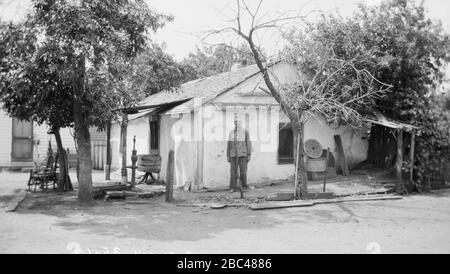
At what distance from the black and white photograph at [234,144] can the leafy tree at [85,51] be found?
0.03 metres

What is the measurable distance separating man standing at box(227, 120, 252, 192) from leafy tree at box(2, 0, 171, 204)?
358 cm

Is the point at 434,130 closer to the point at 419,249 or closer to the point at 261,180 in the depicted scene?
the point at 261,180

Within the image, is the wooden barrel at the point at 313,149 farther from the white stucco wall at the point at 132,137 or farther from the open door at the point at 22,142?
the open door at the point at 22,142

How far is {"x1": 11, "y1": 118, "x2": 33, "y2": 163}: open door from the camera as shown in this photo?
64.2 feet

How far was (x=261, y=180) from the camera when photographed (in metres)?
14.5

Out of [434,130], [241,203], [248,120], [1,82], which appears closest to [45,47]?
[1,82]

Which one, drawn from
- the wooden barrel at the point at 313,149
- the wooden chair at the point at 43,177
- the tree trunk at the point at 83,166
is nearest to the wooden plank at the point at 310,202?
the wooden barrel at the point at 313,149

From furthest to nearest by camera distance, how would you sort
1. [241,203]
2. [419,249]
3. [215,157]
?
[215,157] < [241,203] < [419,249]

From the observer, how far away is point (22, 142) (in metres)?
19.7

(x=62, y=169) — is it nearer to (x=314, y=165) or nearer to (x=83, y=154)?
(x=83, y=154)

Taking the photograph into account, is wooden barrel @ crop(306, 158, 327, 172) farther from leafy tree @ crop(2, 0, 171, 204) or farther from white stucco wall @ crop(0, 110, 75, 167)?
white stucco wall @ crop(0, 110, 75, 167)

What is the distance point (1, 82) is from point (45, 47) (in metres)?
1.58

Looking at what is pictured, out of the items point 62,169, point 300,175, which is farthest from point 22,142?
point 300,175

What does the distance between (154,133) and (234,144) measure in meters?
4.85
